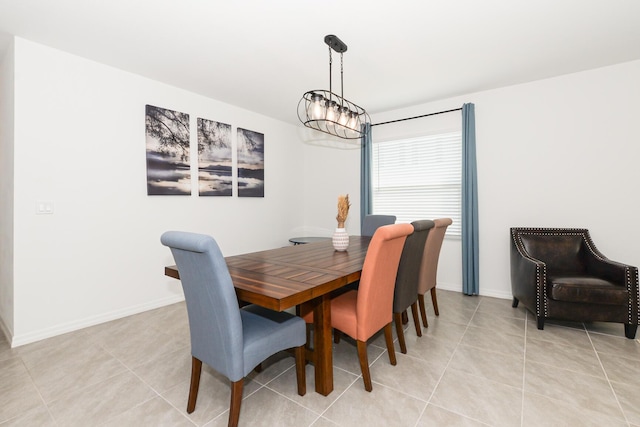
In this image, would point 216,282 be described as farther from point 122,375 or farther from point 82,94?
point 82,94

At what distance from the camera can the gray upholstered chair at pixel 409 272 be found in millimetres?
2121

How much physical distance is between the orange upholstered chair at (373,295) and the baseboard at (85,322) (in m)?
2.17

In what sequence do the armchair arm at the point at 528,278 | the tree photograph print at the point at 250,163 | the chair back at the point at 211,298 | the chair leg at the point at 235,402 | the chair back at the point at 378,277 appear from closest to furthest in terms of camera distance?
the chair back at the point at 211,298
the chair leg at the point at 235,402
the chair back at the point at 378,277
the armchair arm at the point at 528,278
the tree photograph print at the point at 250,163

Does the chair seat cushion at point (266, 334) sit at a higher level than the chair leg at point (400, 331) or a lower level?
higher

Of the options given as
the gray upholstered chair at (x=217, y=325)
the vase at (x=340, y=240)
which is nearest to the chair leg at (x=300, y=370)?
the gray upholstered chair at (x=217, y=325)

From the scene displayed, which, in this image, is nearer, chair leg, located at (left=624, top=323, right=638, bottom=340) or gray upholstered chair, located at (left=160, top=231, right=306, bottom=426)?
gray upholstered chair, located at (left=160, top=231, right=306, bottom=426)

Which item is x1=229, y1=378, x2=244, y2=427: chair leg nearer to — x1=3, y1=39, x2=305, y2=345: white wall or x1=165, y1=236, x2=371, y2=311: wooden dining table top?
x1=165, y1=236, x2=371, y2=311: wooden dining table top

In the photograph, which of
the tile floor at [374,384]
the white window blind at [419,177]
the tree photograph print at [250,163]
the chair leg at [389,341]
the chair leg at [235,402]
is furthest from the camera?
the tree photograph print at [250,163]

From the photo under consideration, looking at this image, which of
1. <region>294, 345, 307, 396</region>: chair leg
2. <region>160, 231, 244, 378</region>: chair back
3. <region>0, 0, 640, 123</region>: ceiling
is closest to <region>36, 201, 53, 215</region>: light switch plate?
<region>0, 0, 640, 123</region>: ceiling

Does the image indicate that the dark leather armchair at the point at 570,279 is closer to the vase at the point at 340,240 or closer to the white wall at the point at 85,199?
the vase at the point at 340,240

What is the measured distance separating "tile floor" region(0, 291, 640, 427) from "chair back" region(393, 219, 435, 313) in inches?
16.6

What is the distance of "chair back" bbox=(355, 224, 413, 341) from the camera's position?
1.72 meters

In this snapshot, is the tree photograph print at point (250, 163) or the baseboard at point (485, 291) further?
the tree photograph print at point (250, 163)

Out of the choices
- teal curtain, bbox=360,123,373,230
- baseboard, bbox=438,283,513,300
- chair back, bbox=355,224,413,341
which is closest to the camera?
chair back, bbox=355,224,413,341
